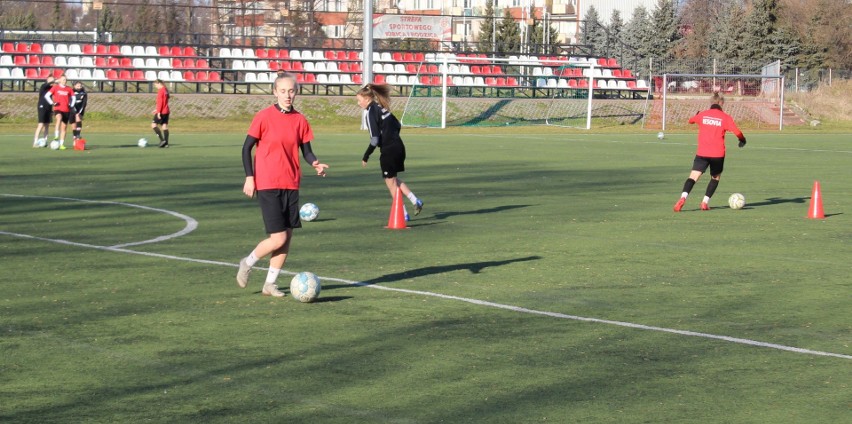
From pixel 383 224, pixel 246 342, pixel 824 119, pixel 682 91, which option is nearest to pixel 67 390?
pixel 246 342

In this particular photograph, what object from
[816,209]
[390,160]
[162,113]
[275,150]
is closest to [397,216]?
[390,160]

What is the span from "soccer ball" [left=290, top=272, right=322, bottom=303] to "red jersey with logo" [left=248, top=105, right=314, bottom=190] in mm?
788

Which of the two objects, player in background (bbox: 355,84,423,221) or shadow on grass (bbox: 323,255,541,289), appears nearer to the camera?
shadow on grass (bbox: 323,255,541,289)

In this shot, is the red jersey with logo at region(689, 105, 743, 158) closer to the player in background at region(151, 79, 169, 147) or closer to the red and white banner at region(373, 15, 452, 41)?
the player in background at region(151, 79, 169, 147)

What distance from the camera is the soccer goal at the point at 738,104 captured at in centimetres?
5159

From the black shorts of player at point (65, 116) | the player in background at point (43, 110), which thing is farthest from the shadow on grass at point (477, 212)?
the player in background at point (43, 110)

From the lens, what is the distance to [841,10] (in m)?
90.6

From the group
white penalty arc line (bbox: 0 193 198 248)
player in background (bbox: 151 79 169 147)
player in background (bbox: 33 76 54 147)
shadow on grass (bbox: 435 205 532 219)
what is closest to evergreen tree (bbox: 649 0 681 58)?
player in background (bbox: 151 79 169 147)

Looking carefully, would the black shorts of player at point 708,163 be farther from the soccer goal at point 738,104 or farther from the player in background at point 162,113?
the soccer goal at point 738,104

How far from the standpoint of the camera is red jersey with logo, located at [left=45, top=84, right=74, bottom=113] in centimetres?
3127

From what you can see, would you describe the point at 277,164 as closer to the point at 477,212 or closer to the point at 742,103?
the point at 477,212

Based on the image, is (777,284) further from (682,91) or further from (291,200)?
(682,91)

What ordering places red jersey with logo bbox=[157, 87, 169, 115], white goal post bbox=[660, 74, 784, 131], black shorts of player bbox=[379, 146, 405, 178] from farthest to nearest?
white goal post bbox=[660, 74, 784, 131]
red jersey with logo bbox=[157, 87, 169, 115]
black shorts of player bbox=[379, 146, 405, 178]

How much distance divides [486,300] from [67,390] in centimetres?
423
